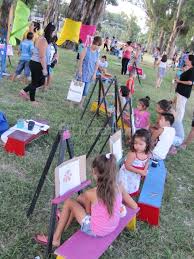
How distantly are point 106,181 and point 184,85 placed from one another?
538 centimetres

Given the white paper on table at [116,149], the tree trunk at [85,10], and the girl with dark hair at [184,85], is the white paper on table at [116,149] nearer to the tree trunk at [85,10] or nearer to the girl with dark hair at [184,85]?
the girl with dark hair at [184,85]

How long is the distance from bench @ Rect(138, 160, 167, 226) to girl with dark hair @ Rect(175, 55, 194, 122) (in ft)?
10.5

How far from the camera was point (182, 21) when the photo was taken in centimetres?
4672

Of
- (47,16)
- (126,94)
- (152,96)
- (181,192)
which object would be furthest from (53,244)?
(47,16)

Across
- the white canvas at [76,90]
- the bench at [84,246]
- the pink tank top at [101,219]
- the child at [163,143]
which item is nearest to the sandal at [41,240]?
the bench at [84,246]

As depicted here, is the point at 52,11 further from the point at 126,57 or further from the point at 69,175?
the point at 69,175

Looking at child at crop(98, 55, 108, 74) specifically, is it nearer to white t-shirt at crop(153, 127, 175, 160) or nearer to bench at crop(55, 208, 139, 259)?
white t-shirt at crop(153, 127, 175, 160)

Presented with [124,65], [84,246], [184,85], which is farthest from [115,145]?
[124,65]

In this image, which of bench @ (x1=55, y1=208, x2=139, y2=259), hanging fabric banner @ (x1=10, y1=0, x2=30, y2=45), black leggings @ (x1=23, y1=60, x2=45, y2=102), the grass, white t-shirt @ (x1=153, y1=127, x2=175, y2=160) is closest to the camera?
bench @ (x1=55, y1=208, x2=139, y2=259)

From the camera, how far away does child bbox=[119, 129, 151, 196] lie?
4.55m

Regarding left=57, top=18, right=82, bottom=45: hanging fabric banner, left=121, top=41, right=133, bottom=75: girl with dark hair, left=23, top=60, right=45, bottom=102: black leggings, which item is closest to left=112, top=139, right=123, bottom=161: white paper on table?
left=23, top=60, right=45, bottom=102: black leggings

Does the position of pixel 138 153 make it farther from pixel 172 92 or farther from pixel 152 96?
pixel 172 92

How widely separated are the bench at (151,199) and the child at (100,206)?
949 mm

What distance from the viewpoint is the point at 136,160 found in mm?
4562
